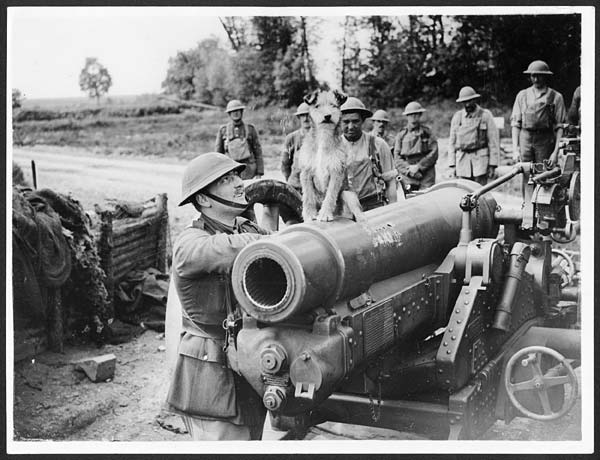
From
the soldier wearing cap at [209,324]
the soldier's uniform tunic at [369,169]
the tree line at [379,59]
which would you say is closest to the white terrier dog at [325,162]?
the soldier wearing cap at [209,324]

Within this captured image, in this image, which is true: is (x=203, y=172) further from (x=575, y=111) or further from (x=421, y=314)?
(x=575, y=111)

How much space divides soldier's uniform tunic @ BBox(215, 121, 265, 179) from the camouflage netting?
2.95 metres

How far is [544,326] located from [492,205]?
1.12 meters

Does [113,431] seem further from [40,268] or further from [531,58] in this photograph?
[531,58]

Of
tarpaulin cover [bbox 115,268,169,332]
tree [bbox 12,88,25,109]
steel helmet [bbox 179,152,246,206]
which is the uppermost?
tree [bbox 12,88,25,109]

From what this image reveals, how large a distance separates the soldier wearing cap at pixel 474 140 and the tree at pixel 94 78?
4777 millimetres

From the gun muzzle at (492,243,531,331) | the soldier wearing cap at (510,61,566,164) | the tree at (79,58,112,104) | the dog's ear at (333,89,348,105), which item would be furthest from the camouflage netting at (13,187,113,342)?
the soldier wearing cap at (510,61,566,164)

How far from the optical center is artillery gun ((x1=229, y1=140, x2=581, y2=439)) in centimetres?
428

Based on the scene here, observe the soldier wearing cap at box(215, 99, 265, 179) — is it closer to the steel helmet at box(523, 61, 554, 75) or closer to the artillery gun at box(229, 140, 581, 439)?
the steel helmet at box(523, 61, 554, 75)

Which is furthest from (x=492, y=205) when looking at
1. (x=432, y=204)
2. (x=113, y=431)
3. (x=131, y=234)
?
(x=131, y=234)

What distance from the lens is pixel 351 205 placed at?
16.5 feet

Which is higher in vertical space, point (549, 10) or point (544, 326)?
point (549, 10)

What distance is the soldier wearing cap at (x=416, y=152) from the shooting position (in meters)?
11.6

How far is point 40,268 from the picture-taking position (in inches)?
322
